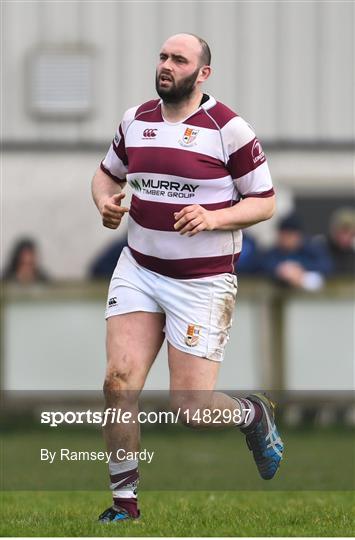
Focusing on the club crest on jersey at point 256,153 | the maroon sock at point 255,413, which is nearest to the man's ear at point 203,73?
the club crest on jersey at point 256,153

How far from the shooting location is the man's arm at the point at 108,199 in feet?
29.7

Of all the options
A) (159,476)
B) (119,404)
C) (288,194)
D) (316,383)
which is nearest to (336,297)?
(316,383)

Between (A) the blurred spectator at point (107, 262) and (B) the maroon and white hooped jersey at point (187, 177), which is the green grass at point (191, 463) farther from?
(B) the maroon and white hooped jersey at point (187, 177)

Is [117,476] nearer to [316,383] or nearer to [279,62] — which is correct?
[316,383]

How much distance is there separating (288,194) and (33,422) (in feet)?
14.9

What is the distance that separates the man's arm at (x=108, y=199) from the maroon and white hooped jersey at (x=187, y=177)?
0.16 meters

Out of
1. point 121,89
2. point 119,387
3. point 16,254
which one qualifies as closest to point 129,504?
point 119,387

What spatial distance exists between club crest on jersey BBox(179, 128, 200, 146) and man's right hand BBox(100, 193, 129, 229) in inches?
16.0

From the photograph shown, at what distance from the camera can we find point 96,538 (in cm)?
827

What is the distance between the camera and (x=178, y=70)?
8992 millimetres

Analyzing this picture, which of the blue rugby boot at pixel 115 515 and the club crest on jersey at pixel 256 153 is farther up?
the club crest on jersey at pixel 256 153

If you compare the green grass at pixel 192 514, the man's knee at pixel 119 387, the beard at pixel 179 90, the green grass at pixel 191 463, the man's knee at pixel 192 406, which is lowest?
the green grass at pixel 191 463

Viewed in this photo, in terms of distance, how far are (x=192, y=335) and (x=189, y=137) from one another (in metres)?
1.02

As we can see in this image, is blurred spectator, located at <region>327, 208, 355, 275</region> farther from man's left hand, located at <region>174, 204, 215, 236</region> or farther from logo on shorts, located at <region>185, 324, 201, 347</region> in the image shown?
man's left hand, located at <region>174, 204, 215, 236</region>
